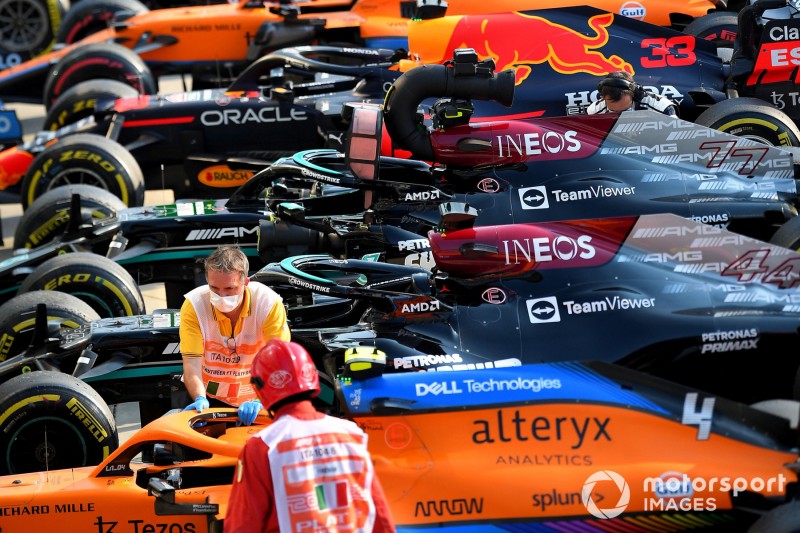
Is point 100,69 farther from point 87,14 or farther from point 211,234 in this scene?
point 211,234

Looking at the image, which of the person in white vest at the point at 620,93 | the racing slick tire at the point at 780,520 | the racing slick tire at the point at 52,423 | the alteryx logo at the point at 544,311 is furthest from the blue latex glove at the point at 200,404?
the person in white vest at the point at 620,93

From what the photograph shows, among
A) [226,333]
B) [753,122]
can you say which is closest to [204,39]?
[753,122]

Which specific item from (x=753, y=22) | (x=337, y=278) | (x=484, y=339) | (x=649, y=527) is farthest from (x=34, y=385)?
(x=753, y=22)

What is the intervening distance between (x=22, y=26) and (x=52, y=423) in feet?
36.7

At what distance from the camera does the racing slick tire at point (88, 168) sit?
36.8 feet

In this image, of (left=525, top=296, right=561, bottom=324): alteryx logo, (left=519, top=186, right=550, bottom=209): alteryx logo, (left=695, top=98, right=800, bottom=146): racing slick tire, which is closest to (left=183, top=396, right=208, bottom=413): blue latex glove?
(left=525, top=296, right=561, bottom=324): alteryx logo

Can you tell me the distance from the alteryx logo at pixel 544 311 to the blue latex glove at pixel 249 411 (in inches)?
64.3

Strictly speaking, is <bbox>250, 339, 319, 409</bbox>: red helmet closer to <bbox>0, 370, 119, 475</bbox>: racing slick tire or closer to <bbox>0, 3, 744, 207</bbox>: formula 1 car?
<bbox>0, 370, 119, 475</bbox>: racing slick tire

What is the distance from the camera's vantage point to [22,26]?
1725 cm

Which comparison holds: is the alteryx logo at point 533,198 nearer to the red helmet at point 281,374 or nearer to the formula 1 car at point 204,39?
the red helmet at point 281,374

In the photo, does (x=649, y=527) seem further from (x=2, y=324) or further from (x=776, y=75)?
(x=776, y=75)

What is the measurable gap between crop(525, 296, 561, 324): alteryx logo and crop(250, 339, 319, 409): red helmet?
264 cm

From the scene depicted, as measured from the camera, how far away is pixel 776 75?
36.4 ft

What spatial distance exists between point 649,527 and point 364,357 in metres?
1.48
